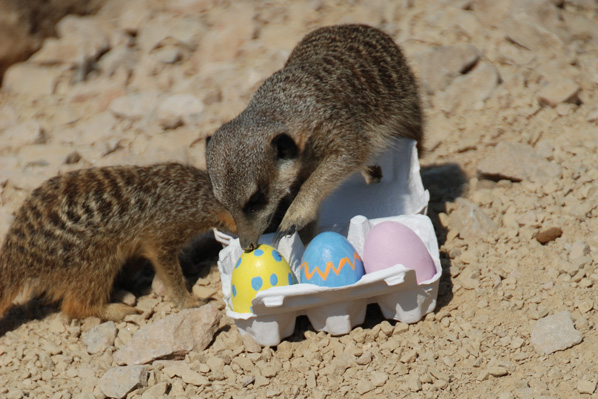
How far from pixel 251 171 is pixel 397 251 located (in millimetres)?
710

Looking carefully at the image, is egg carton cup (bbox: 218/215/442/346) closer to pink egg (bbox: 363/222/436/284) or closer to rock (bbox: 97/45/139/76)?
pink egg (bbox: 363/222/436/284)

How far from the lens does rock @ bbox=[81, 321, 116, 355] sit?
3.32 m

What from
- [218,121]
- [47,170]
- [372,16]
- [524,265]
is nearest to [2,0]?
[47,170]

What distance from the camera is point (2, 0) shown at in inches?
219

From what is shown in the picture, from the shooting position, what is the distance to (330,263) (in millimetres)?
2945

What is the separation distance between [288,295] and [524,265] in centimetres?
120

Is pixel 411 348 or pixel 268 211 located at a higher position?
pixel 268 211

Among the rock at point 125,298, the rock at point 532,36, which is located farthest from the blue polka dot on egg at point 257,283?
the rock at point 532,36

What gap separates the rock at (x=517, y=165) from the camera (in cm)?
386

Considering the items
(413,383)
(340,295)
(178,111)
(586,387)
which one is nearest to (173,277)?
(340,295)

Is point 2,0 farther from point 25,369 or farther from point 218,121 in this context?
point 25,369

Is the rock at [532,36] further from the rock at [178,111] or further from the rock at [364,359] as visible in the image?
the rock at [364,359]

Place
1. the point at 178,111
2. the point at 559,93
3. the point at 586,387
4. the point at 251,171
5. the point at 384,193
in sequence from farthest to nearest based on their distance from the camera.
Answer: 1. the point at 178,111
2. the point at 559,93
3. the point at 384,193
4. the point at 251,171
5. the point at 586,387

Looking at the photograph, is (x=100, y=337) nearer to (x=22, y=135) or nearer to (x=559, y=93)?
(x=22, y=135)
